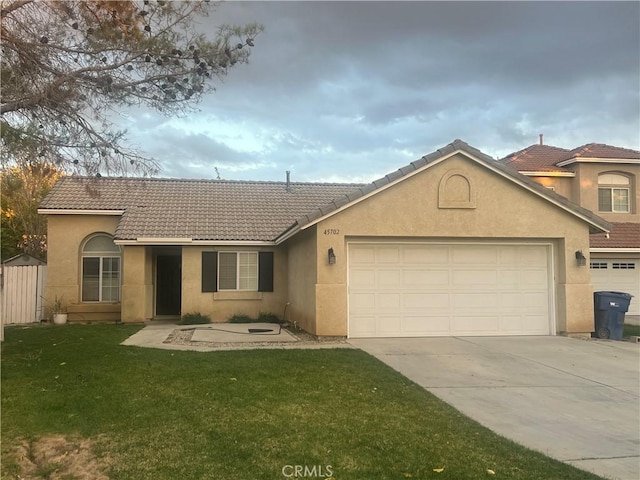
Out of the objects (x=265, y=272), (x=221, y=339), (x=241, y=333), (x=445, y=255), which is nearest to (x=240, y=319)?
(x=265, y=272)

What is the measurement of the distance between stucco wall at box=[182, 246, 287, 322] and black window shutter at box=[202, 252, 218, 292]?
0.37 ft

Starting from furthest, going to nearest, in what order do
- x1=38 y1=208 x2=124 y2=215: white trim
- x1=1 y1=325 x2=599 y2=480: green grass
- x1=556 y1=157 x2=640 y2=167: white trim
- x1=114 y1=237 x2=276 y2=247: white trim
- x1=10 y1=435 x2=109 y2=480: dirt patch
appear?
1. x1=556 y1=157 x2=640 y2=167: white trim
2. x1=38 y1=208 x2=124 y2=215: white trim
3. x1=114 y1=237 x2=276 y2=247: white trim
4. x1=1 y1=325 x2=599 y2=480: green grass
5. x1=10 y1=435 x2=109 y2=480: dirt patch

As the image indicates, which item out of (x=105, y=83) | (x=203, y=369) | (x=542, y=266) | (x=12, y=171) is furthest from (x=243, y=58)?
(x=542, y=266)

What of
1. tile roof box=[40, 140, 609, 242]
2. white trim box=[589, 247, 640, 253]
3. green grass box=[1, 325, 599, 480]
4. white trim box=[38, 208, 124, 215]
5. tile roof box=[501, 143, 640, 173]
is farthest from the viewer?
tile roof box=[501, 143, 640, 173]

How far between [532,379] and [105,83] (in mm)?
8720

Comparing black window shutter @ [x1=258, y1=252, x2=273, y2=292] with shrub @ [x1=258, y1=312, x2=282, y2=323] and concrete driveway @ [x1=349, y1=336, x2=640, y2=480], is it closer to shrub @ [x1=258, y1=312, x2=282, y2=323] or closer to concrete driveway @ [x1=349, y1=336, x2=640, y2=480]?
shrub @ [x1=258, y1=312, x2=282, y2=323]

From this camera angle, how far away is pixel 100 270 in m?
18.1

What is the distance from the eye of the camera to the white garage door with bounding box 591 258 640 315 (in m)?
21.0

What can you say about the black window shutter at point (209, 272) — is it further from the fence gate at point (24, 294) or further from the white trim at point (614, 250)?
the white trim at point (614, 250)

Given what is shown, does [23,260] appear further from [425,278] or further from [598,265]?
[598,265]

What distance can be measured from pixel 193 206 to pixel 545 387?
1377 centimetres

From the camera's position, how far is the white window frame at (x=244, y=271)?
56.0 feet

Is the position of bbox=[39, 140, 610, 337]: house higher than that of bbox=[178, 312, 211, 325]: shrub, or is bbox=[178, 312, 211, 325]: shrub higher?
bbox=[39, 140, 610, 337]: house

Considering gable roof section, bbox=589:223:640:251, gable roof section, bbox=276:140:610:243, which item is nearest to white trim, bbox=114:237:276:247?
gable roof section, bbox=276:140:610:243
